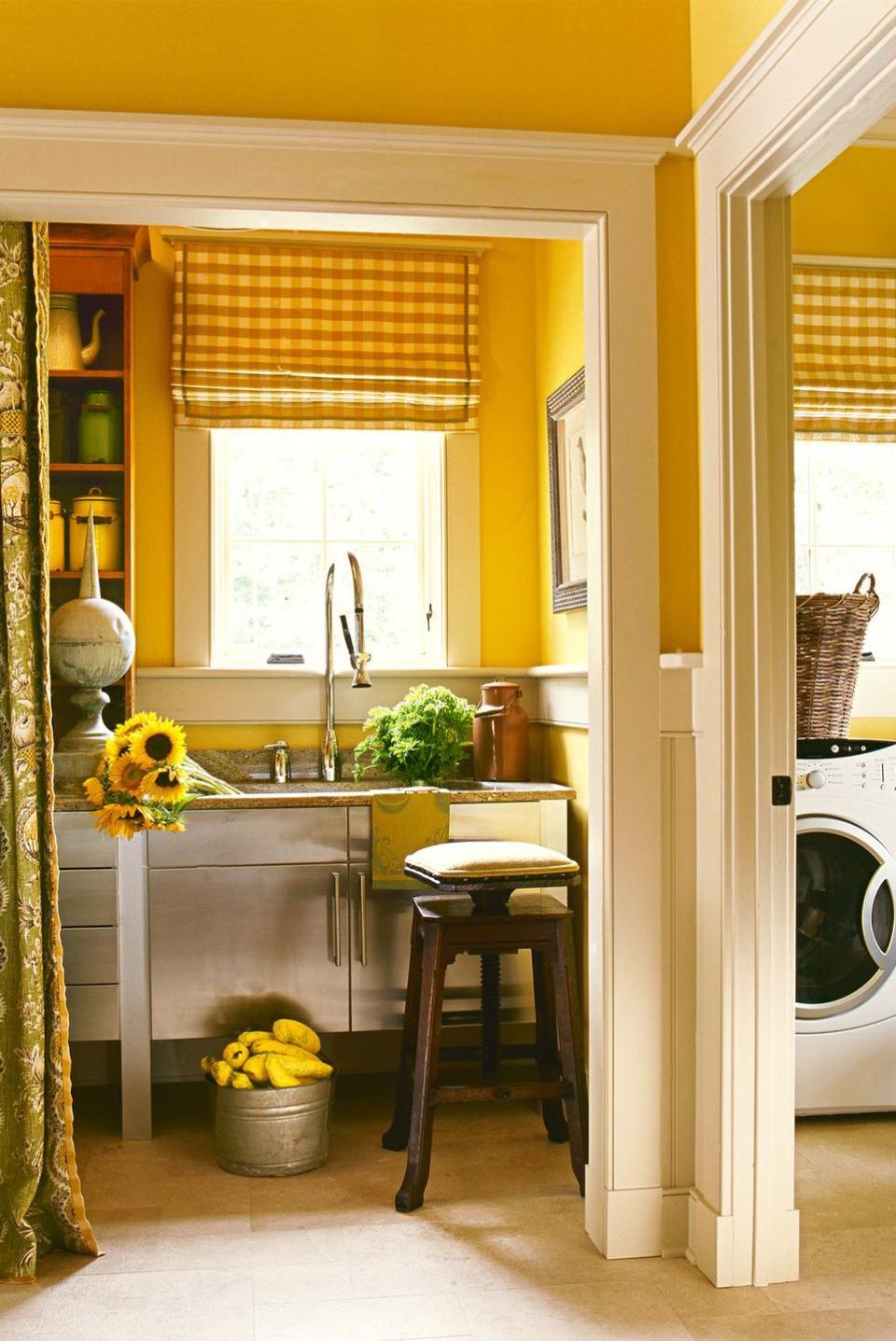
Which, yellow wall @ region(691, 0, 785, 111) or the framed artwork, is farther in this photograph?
the framed artwork

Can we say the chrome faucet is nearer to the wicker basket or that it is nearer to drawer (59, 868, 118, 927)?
drawer (59, 868, 118, 927)

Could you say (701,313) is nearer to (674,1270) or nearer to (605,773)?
(605,773)

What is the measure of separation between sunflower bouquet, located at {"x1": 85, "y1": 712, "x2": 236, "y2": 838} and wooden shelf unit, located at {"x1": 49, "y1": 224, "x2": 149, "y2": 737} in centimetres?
49

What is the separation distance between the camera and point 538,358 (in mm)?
4180

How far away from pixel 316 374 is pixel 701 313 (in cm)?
173

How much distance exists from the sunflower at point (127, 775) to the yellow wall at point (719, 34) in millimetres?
2022

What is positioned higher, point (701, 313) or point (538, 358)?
point (538, 358)

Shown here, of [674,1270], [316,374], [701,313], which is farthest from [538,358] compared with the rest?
[674,1270]

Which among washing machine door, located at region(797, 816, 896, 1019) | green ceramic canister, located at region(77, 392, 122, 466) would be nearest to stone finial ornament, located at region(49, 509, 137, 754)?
green ceramic canister, located at region(77, 392, 122, 466)

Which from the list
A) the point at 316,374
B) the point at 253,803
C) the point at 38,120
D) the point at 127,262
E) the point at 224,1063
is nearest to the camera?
the point at 38,120

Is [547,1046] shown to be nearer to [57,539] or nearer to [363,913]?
[363,913]

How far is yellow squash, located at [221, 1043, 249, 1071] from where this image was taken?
314 cm

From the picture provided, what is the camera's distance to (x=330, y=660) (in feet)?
13.1

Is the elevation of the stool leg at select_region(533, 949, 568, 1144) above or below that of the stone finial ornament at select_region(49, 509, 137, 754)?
below
